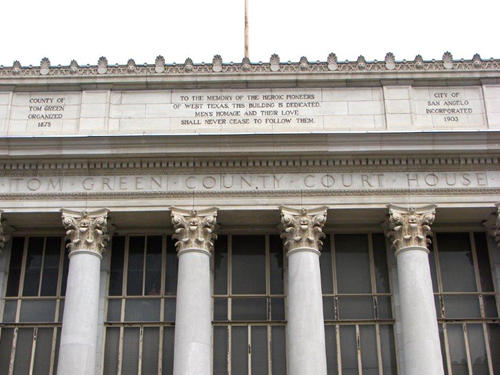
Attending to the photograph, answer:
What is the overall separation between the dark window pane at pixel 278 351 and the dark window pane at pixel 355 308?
88.7 inches

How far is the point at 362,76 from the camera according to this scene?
3259 cm

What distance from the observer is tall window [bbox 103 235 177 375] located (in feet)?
98.1

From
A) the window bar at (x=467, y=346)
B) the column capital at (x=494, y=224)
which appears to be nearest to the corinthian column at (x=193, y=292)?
the window bar at (x=467, y=346)

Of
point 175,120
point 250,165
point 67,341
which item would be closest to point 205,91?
point 175,120

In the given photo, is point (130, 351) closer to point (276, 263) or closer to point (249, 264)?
point (249, 264)

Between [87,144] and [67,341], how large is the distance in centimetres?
695

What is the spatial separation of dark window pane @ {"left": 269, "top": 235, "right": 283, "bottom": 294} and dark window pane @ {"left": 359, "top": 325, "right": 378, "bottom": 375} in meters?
3.29

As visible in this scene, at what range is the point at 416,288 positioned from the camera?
28.9 meters

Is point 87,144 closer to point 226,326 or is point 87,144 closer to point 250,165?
point 250,165

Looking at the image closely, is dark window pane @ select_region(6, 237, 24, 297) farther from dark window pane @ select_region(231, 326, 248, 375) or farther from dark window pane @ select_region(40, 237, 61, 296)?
dark window pane @ select_region(231, 326, 248, 375)

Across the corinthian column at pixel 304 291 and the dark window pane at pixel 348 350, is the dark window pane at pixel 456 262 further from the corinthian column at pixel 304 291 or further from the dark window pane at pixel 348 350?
the corinthian column at pixel 304 291

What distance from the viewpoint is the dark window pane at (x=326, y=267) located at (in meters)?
31.0

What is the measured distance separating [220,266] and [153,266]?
8.02 ft

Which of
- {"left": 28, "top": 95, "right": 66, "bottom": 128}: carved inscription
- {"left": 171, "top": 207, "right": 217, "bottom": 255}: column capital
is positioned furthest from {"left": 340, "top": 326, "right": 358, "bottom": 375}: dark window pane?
{"left": 28, "top": 95, "right": 66, "bottom": 128}: carved inscription
